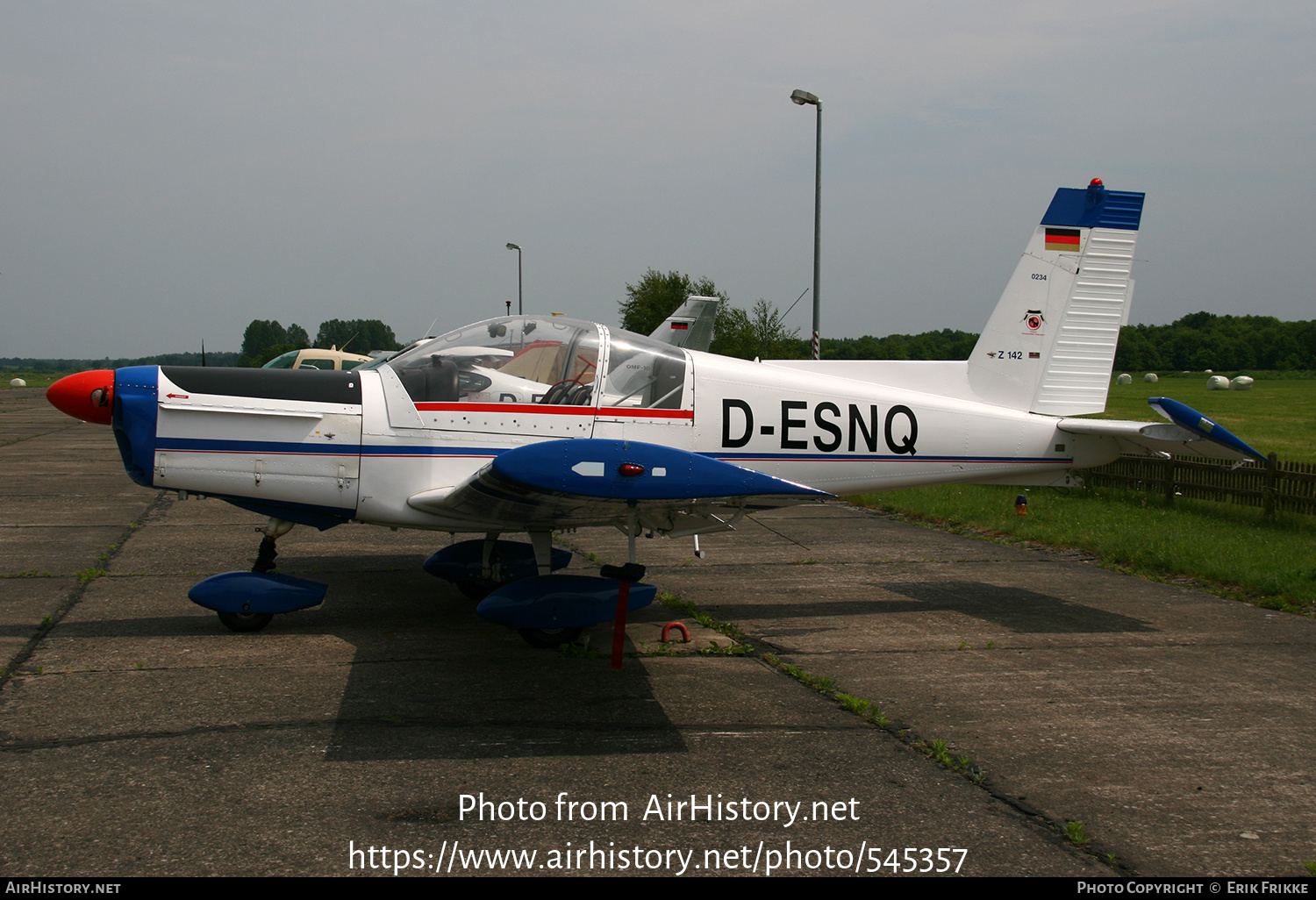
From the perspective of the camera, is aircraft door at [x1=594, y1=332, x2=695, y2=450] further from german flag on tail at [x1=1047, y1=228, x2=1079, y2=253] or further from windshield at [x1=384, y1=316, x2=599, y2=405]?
german flag on tail at [x1=1047, y1=228, x2=1079, y2=253]

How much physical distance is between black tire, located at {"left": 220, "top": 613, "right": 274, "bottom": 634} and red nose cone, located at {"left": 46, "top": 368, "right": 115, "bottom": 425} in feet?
4.99

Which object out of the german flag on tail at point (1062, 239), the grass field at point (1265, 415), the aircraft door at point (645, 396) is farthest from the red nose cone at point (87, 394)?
the grass field at point (1265, 415)

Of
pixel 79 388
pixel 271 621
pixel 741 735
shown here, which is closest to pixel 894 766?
pixel 741 735

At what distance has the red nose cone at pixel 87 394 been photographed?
602 centimetres

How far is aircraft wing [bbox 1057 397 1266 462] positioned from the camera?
6387 millimetres

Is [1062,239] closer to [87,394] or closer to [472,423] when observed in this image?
[472,423]

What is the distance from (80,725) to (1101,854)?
184 inches

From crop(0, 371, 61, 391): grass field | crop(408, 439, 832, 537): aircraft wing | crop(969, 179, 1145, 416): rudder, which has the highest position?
crop(969, 179, 1145, 416): rudder

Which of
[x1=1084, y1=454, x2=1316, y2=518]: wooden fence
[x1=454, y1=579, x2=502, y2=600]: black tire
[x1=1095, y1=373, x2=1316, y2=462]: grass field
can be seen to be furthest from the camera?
[x1=1095, y1=373, x2=1316, y2=462]: grass field

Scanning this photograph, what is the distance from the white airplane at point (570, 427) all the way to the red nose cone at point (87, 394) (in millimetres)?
13

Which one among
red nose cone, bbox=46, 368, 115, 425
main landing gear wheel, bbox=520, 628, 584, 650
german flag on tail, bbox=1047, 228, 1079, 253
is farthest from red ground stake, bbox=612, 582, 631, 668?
german flag on tail, bbox=1047, 228, 1079, 253

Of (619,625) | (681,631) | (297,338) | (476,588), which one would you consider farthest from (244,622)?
(297,338)

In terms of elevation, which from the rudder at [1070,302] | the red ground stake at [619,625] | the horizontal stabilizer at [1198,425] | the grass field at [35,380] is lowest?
the grass field at [35,380]

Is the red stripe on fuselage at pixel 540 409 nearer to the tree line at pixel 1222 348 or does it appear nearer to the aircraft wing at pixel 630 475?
the aircraft wing at pixel 630 475
